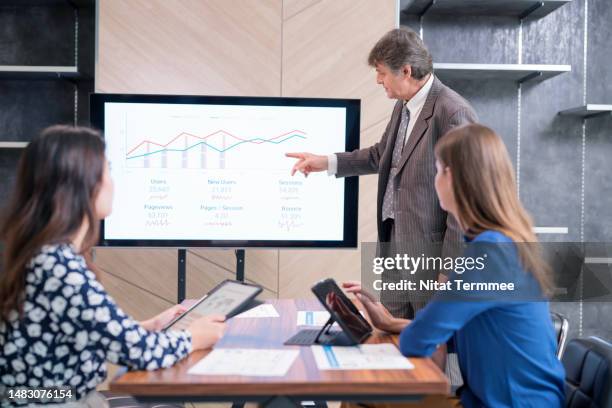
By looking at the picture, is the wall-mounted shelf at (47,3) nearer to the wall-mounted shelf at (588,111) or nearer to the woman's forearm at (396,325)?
the woman's forearm at (396,325)

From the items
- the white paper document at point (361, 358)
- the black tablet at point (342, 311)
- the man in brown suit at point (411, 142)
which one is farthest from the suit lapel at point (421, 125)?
the white paper document at point (361, 358)

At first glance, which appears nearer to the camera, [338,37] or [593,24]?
[338,37]

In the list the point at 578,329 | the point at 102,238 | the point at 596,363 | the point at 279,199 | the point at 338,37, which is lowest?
the point at 578,329

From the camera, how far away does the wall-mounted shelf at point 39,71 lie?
3375 millimetres

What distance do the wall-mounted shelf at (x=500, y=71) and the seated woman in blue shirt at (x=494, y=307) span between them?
76.3 inches

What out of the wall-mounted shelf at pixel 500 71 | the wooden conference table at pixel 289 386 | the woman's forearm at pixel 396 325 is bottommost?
the wooden conference table at pixel 289 386

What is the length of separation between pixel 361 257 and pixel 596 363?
1.81m

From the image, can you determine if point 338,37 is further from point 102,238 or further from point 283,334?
point 283,334

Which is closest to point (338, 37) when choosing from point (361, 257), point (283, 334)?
point (361, 257)

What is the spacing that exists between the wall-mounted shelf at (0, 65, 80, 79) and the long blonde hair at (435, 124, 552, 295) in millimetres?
2420

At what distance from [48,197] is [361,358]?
836 millimetres

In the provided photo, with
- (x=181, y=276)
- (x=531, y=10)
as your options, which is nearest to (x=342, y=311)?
(x=181, y=276)

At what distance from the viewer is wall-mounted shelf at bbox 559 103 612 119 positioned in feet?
11.8

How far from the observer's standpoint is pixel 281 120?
3.20 m
